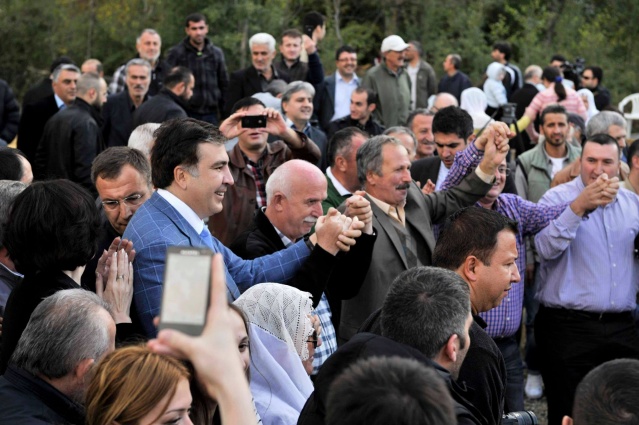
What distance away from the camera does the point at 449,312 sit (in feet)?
11.4

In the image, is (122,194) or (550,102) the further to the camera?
(550,102)

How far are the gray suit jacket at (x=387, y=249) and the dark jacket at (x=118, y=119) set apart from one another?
4157 millimetres

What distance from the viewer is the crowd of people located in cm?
289

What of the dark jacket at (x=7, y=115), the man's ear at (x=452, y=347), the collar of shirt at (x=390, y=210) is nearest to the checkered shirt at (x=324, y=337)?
the collar of shirt at (x=390, y=210)

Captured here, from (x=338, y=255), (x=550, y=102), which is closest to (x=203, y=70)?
(x=550, y=102)

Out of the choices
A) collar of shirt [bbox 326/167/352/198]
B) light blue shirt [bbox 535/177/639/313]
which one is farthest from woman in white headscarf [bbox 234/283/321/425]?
light blue shirt [bbox 535/177/639/313]

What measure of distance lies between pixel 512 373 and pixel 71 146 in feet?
14.0

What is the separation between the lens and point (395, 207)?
604cm

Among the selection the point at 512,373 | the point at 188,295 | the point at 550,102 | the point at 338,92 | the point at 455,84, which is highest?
the point at 188,295

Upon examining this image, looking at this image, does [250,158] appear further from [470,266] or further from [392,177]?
[470,266]

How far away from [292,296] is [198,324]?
2009 mm

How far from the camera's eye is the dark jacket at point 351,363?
2971mm

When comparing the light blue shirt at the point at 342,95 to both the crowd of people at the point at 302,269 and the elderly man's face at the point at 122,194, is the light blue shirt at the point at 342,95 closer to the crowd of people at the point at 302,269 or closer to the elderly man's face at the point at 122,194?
the crowd of people at the point at 302,269

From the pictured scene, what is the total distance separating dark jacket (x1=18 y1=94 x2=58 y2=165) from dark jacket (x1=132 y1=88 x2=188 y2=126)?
5.52 feet
